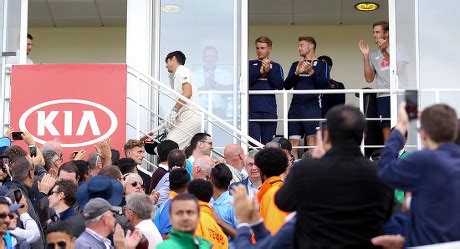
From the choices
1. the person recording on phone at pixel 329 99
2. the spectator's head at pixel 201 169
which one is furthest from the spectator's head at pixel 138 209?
the person recording on phone at pixel 329 99

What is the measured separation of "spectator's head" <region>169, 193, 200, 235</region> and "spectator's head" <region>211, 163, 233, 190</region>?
67.8 inches

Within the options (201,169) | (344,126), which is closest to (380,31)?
(201,169)

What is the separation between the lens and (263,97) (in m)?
11.5

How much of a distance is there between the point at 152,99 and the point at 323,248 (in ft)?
24.3

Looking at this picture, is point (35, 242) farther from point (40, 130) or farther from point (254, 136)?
point (254, 136)

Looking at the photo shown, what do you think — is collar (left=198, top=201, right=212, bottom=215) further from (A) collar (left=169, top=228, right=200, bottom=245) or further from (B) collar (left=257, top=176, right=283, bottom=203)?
(A) collar (left=169, top=228, right=200, bottom=245)

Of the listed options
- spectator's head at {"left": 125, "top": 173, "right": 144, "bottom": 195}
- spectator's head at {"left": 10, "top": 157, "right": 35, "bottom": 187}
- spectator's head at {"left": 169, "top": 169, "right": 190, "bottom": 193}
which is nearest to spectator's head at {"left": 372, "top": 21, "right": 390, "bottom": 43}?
spectator's head at {"left": 125, "top": 173, "right": 144, "bottom": 195}

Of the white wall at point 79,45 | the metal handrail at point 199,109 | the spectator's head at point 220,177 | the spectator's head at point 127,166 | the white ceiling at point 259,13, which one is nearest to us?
the spectator's head at point 220,177

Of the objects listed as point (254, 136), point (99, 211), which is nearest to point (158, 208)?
point (99, 211)

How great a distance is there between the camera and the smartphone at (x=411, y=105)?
4492 mm

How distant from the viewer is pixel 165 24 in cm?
1195

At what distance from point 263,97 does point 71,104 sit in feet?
7.96

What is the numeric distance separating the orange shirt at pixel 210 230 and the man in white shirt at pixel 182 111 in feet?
14.0

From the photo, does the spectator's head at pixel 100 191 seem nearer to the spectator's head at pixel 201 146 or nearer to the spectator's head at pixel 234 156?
the spectator's head at pixel 234 156
